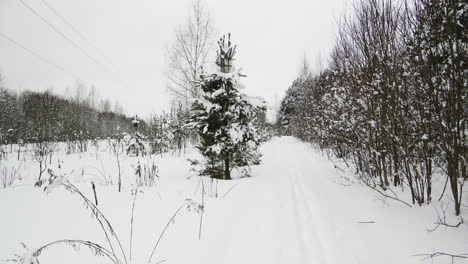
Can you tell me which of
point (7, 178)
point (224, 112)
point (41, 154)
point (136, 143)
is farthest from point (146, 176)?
point (136, 143)

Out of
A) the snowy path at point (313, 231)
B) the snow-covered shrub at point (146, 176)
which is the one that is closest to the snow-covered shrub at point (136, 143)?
the snow-covered shrub at point (146, 176)

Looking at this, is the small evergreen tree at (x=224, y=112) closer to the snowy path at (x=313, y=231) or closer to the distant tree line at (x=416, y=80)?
the snowy path at (x=313, y=231)

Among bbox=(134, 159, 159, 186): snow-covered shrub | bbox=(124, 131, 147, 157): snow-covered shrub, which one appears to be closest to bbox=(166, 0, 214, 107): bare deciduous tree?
bbox=(124, 131, 147, 157): snow-covered shrub

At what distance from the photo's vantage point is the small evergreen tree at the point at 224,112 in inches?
221

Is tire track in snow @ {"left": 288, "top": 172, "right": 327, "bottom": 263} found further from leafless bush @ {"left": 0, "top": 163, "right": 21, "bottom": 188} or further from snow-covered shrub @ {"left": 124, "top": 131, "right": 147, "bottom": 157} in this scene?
snow-covered shrub @ {"left": 124, "top": 131, "right": 147, "bottom": 157}

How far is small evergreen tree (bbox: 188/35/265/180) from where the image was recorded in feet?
18.4

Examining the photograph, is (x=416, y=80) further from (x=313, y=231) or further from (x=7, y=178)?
(x=7, y=178)

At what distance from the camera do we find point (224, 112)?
19.0 feet

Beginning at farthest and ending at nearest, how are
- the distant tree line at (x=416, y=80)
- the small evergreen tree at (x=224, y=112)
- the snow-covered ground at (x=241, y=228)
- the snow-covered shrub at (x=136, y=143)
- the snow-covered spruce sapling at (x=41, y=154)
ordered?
the snow-covered shrub at (x=136, y=143)
the snow-covered spruce sapling at (x=41, y=154)
the small evergreen tree at (x=224, y=112)
the distant tree line at (x=416, y=80)
the snow-covered ground at (x=241, y=228)

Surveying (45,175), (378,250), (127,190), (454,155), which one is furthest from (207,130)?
(45,175)

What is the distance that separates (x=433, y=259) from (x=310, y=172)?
4832 mm

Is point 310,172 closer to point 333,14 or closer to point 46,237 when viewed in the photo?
point 333,14

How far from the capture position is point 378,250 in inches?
93.0

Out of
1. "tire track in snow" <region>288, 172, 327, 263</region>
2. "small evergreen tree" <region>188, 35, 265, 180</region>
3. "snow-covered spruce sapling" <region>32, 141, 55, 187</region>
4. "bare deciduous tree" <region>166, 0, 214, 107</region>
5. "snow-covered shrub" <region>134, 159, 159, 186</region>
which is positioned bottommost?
Result: "tire track in snow" <region>288, 172, 327, 263</region>
